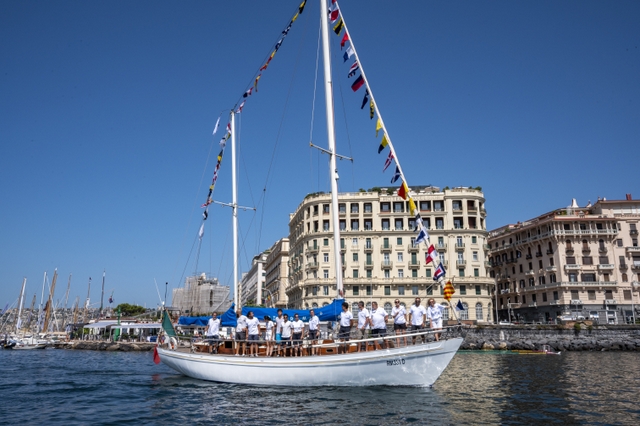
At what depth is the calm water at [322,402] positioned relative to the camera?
1454 centimetres

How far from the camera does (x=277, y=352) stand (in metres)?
20.8

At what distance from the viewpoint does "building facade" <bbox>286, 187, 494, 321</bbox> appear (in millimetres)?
76562

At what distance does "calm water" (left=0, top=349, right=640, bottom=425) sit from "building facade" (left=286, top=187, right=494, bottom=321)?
52.2m

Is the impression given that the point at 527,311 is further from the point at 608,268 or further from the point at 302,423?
the point at 302,423

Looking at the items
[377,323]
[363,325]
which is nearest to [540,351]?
[377,323]

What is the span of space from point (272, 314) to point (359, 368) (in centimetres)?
773

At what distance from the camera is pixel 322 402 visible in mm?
16578

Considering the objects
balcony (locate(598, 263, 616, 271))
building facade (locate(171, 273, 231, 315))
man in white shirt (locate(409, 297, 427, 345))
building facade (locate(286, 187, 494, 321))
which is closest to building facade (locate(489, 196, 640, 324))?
balcony (locate(598, 263, 616, 271))

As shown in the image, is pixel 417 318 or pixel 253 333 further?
pixel 253 333

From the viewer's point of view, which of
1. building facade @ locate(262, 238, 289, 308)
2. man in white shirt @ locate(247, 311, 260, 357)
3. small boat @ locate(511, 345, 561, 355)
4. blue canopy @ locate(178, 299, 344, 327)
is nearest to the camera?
man in white shirt @ locate(247, 311, 260, 357)

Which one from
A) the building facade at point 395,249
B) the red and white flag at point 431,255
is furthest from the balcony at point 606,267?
the red and white flag at point 431,255

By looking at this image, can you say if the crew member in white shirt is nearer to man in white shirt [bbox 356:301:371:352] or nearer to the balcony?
man in white shirt [bbox 356:301:371:352]

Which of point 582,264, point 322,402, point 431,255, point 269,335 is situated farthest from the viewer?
point 582,264

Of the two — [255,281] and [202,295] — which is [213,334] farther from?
[255,281]
